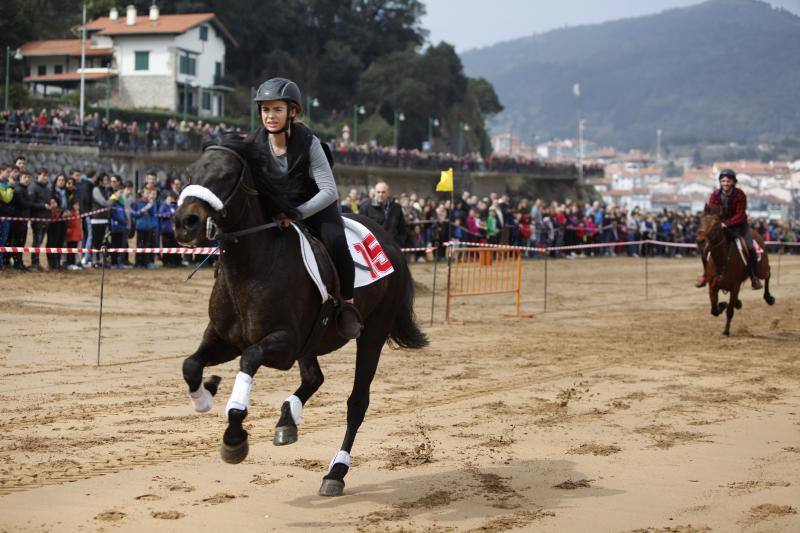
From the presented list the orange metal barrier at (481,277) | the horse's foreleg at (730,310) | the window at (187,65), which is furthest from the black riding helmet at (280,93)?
the window at (187,65)

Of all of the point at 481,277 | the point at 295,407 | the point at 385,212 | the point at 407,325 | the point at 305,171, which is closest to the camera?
the point at 295,407

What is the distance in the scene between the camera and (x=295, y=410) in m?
7.43

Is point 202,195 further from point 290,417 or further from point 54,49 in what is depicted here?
point 54,49

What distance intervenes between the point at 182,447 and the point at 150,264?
16050mm

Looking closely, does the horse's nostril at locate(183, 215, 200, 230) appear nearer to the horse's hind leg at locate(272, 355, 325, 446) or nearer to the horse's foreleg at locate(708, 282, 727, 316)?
the horse's hind leg at locate(272, 355, 325, 446)

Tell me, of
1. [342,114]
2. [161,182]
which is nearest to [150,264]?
[161,182]

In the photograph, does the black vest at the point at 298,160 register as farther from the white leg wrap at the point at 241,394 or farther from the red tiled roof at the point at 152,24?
the red tiled roof at the point at 152,24

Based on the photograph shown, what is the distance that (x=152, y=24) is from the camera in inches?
3017

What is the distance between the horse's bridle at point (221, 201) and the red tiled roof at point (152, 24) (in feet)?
234

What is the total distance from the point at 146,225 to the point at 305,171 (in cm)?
1705

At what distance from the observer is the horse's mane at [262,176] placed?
7266mm

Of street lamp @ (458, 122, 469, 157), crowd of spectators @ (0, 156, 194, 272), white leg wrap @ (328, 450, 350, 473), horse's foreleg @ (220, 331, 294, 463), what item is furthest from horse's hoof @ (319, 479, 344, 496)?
street lamp @ (458, 122, 469, 157)

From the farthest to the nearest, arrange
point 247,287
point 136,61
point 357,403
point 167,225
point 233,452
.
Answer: point 136,61, point 167,225, point 357,403, point 247,287, point 233,452

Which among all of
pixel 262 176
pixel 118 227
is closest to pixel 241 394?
pixel 262 176
